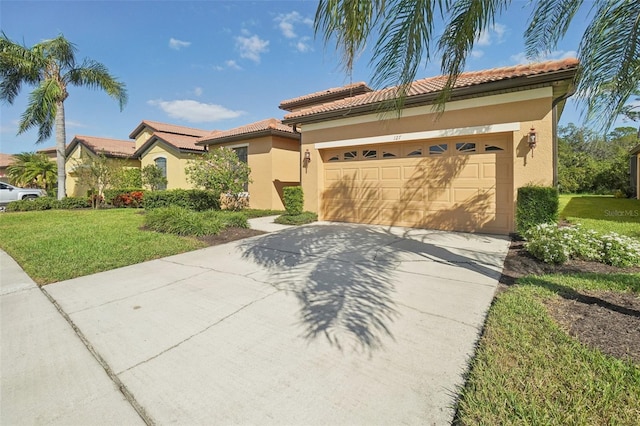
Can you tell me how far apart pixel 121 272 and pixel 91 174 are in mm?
13712

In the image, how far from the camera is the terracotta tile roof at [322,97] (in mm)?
17031

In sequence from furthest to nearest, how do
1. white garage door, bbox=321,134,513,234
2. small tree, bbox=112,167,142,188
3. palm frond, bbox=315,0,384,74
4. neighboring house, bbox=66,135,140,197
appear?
neighboring house, bbox=66,135,140,197 < small tree, bbox=112,167,142,188 < white garage door, bbox=321,134,513,234 < palm frond, bbox=315,0,384,74

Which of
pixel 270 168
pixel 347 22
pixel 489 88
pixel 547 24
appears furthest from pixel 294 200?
pixel 547 24

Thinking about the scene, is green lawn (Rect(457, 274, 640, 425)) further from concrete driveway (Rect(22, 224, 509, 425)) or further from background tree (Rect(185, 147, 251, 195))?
background tree (Rect(185, 147, 251, 195))

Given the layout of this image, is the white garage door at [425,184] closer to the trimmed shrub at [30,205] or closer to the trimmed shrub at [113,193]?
the trimmed shrub at [113,193]

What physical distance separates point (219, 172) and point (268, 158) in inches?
119

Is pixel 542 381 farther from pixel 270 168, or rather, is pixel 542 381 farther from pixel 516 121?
pixel 270 168

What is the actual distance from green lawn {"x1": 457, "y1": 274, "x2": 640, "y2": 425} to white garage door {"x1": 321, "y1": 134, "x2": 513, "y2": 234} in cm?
589

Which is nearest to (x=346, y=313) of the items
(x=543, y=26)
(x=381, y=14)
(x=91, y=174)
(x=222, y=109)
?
(x=381, y=14)

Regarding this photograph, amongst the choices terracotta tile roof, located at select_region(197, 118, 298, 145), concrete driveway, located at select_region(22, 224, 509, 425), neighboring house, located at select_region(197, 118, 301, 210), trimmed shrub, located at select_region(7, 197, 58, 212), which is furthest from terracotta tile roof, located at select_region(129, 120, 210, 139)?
concrete driveway, located at select_region(22, 224, 509, 425)

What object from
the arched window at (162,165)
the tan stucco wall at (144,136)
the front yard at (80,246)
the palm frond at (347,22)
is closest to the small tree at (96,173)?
the arched window at (162,165)

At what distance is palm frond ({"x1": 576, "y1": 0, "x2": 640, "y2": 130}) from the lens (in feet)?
8.51

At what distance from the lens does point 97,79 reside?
1712 cm

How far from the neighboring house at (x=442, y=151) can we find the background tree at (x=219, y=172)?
287 cm
